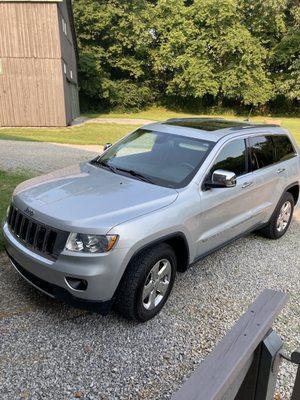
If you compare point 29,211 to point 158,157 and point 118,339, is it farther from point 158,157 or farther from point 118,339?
point 158,157

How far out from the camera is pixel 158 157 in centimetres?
452

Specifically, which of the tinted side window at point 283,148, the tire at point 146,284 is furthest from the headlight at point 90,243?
the tinted side window at point 283,148

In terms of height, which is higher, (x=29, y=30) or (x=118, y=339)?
(x=29, y=30)

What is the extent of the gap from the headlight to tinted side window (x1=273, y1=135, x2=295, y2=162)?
11.0 feet

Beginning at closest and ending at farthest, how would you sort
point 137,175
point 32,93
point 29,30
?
point 137,175
point 29,30
point 32,93

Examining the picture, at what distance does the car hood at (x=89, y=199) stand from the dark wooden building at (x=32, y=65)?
15452 millimetres

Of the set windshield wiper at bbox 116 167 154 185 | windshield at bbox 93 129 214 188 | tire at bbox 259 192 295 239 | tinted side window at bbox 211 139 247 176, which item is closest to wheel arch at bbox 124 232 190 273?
windshield at bbox 93 129 214 188

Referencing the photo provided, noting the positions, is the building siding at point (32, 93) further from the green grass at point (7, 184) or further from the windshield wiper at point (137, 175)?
the windshield wiper at point (137, 175)

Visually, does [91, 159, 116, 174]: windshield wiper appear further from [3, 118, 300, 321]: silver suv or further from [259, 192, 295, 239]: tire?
[259, 192, 295, 239]: tire

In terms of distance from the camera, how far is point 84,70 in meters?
35.8

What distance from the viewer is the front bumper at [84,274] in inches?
123

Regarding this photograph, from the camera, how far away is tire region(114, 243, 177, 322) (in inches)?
131

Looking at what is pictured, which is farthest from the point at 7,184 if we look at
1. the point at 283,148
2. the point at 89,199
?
the point at 283,148

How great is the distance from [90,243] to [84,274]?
9.9 inches
